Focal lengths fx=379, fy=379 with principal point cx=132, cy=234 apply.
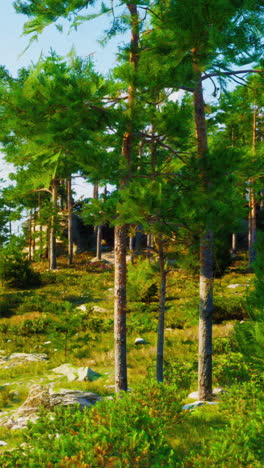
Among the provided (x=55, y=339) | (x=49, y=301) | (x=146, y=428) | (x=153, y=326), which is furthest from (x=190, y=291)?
(x=146, y=428)

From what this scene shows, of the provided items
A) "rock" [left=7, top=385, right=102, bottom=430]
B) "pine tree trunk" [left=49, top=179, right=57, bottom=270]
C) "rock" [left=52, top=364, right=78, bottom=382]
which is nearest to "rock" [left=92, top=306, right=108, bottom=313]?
"rock" [left=52, top=364, right=78, bottom=382]

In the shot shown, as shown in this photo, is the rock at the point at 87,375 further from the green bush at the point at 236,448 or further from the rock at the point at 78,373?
the green bush at the point at 236,448

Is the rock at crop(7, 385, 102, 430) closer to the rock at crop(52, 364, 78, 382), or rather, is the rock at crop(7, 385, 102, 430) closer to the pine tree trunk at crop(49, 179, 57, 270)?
the rock at crop(52, 364, 78, 382)

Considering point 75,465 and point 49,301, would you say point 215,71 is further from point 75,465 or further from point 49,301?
point 49,301

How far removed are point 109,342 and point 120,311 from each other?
471 cm

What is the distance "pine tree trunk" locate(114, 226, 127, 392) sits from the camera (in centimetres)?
726

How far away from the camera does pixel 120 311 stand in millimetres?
7266

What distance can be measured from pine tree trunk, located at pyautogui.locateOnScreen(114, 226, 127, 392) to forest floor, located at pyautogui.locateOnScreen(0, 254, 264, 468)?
0.45 metres

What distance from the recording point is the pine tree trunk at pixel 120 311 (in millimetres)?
7262

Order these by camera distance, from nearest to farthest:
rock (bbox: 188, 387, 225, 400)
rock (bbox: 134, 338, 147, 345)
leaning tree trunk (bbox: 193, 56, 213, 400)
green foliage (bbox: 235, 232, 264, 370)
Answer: green foliage (bbox: 235, 232, 264, 370)
leaning tree trunk (bbox: 193, 56, 213, 400)
rock (bbox: 188, 387, 225, 400)
rock (bbox: 134, 338, 147, 345)

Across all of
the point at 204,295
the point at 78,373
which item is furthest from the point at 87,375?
→ the point at 204,295

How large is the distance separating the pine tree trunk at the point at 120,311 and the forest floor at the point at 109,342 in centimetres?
45

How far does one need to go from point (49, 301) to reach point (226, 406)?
1268 cm

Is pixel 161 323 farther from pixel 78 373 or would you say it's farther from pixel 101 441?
pixel 101 441
